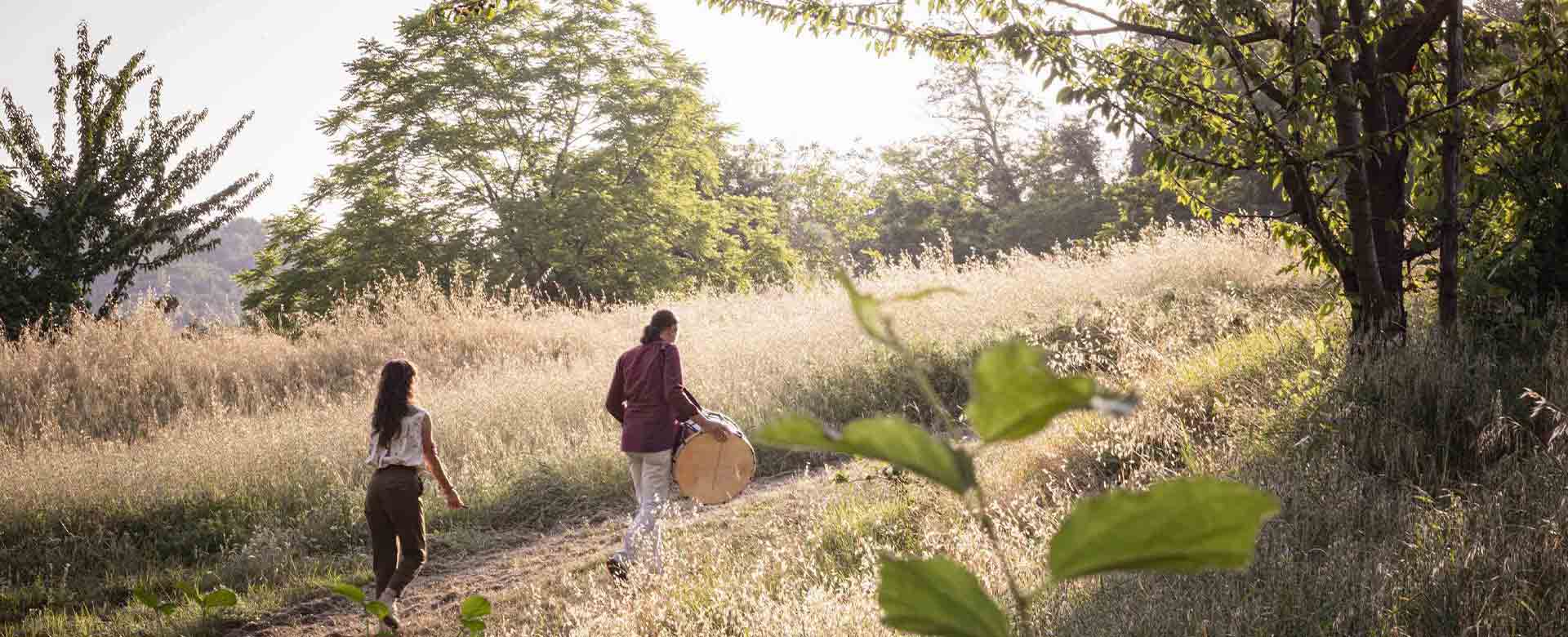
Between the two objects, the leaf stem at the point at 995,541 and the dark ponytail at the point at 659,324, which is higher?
the leaf stem at the point at 995,541

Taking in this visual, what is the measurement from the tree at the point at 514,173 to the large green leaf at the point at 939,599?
20761mm

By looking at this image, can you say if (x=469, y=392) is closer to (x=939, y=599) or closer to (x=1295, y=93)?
(x=1295, y=93)

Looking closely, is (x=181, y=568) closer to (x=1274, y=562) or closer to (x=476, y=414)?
(x=476, y=414)

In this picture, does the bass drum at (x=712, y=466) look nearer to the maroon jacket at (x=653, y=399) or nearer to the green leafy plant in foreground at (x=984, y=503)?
the maroon jacket at (x=653, y=399)

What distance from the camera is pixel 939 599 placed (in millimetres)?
344

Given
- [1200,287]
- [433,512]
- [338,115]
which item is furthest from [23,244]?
[1200,287]

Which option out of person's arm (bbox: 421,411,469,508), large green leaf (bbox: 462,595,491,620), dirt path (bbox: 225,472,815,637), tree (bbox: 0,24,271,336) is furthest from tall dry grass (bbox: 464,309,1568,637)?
tree (bbox: 0,24,271,336)

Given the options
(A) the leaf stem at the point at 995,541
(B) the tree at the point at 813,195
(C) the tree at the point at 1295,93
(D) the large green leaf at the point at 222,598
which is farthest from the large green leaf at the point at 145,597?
(B) the tree at the point at 813,195

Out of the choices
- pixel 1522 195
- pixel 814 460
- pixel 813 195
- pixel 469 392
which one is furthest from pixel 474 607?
pixel 813 195

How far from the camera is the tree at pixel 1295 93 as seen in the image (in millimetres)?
4223

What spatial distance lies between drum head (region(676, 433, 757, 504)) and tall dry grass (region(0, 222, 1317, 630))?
1424 millimetres

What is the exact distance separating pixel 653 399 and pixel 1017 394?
5.63 metres

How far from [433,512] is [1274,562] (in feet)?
21.2

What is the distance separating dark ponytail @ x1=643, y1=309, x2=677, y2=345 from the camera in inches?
229
